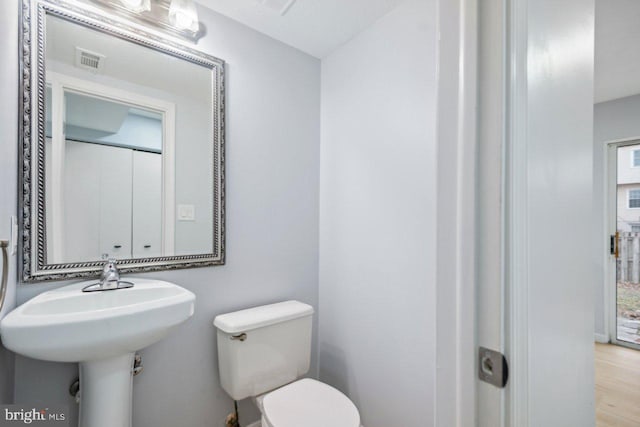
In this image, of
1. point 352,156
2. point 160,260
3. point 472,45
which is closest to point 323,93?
point 352,156

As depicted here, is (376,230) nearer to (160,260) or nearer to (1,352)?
(160,260)

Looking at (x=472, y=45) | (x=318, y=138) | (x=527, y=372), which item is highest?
(x=318, y=138)

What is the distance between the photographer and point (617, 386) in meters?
2.18

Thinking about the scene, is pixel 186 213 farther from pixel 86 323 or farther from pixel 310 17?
pixel 310 17

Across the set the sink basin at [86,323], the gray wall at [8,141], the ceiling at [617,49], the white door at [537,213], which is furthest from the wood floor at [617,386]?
the gray wall at [8,141]

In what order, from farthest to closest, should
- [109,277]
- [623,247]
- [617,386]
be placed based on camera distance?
1. [623,247]
2. [617,386]
3. [109,277]

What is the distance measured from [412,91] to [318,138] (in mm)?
706

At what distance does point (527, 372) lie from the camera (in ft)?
1.67

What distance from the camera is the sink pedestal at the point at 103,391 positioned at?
1058 mm

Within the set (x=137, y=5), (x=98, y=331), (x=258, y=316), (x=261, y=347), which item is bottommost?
(x=261, y=347)

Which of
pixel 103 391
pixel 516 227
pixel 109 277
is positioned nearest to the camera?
pixel 516 227

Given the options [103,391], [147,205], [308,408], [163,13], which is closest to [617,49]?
[163,13]

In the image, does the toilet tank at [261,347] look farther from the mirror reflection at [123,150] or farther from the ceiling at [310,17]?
the ceiling at [310,17]

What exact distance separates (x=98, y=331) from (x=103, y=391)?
1.15 ft
